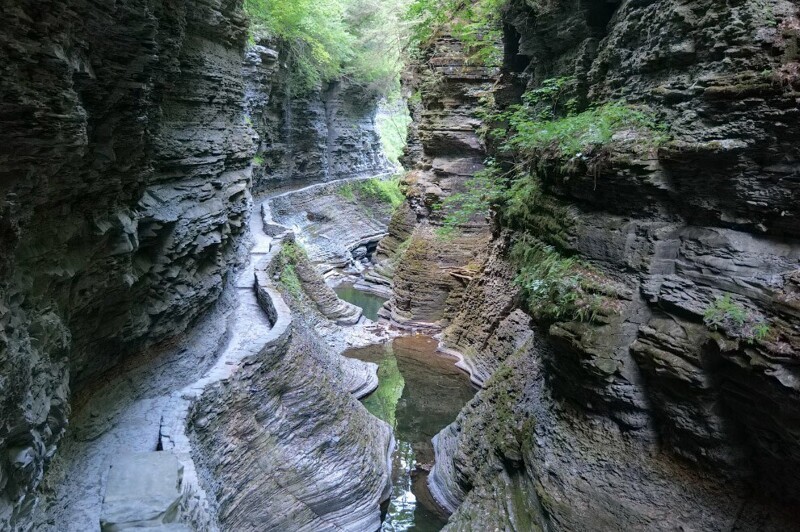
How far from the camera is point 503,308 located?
12891 millimetres

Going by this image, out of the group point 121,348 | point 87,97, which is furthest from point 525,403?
point 87,97

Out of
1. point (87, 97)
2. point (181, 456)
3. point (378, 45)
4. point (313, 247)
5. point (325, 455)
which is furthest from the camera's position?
point (378, 45)

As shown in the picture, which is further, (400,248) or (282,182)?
(282,182)

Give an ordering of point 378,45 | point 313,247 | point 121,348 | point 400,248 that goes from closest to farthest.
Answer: point 121,348 → point 400,248 → point 313,247 → point 378,45

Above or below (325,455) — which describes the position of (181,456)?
above

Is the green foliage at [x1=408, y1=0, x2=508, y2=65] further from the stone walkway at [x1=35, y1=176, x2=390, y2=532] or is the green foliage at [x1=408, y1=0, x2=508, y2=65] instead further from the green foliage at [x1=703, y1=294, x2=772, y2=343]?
the green foliage at [x1=703, y1=294, x2=772, y2=343]

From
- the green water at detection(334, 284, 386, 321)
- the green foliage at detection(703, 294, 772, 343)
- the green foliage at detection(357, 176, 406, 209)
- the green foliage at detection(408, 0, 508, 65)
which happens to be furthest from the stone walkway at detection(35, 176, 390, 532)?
the green foliage at detection(357, 176, 406, 209)

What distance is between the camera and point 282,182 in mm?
29531

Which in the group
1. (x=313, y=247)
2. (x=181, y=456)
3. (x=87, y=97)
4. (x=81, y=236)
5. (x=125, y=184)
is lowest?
(x=313, y=247)

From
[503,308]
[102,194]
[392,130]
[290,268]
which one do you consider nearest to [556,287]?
[102,194]

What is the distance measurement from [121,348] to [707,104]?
8.00 m

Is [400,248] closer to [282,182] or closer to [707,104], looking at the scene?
[282,182]

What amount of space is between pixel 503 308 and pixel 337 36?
2111 centimetres

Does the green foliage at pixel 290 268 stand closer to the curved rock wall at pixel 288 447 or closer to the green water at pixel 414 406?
the green water at pixel 414 406
